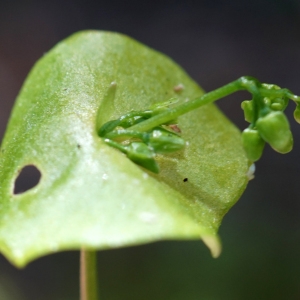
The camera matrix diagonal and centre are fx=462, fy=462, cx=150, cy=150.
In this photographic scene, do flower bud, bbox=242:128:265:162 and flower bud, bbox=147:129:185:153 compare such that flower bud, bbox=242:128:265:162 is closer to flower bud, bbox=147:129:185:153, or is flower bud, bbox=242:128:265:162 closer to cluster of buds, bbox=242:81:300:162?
cluster of buds, bbox=242:81:300:162

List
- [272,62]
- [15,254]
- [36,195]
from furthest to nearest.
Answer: [272,62]
[36,195]
[15,254]

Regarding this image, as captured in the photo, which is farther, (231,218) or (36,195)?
(231,218)

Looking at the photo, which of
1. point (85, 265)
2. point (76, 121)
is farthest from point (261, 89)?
point (85, 265)

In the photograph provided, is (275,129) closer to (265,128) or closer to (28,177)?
(265,128)

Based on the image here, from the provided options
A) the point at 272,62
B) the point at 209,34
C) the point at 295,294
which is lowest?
the point at 295,294

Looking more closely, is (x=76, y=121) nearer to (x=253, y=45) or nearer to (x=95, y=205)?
(x=95, y=205)

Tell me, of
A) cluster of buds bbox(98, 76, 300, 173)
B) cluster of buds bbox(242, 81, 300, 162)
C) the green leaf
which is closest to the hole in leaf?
the green leaf

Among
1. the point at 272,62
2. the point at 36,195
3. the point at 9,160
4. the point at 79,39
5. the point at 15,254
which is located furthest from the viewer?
the point at 272,62

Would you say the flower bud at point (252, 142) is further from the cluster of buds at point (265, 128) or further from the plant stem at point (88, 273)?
the plant stem at point (88, 273)
